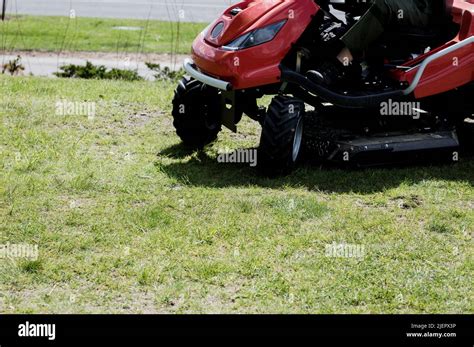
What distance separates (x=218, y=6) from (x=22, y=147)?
1232 centimetres

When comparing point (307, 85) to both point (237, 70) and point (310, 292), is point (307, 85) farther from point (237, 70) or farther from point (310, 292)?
point (310, 292)

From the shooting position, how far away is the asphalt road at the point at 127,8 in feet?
59.3

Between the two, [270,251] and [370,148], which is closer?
[270,251]

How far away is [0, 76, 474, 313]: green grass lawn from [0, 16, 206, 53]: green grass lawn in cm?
595

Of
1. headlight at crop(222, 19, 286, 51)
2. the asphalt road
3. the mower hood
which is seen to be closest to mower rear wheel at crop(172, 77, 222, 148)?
the mower hood

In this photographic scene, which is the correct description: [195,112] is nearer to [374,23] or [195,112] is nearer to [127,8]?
[374,23]

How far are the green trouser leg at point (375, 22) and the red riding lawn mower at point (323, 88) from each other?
159 mm

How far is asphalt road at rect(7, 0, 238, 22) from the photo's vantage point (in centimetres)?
1806

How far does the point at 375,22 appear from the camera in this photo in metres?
7.92

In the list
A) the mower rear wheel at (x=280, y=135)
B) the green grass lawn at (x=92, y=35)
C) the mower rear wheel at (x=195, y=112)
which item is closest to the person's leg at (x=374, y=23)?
the mower rear wheel at (x=280, y=135)

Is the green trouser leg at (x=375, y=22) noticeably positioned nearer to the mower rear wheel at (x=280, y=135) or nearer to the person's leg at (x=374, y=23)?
the person's leg at (x=374, y=23)

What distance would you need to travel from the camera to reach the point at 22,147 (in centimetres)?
826

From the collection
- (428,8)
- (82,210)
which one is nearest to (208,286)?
(82,210)
